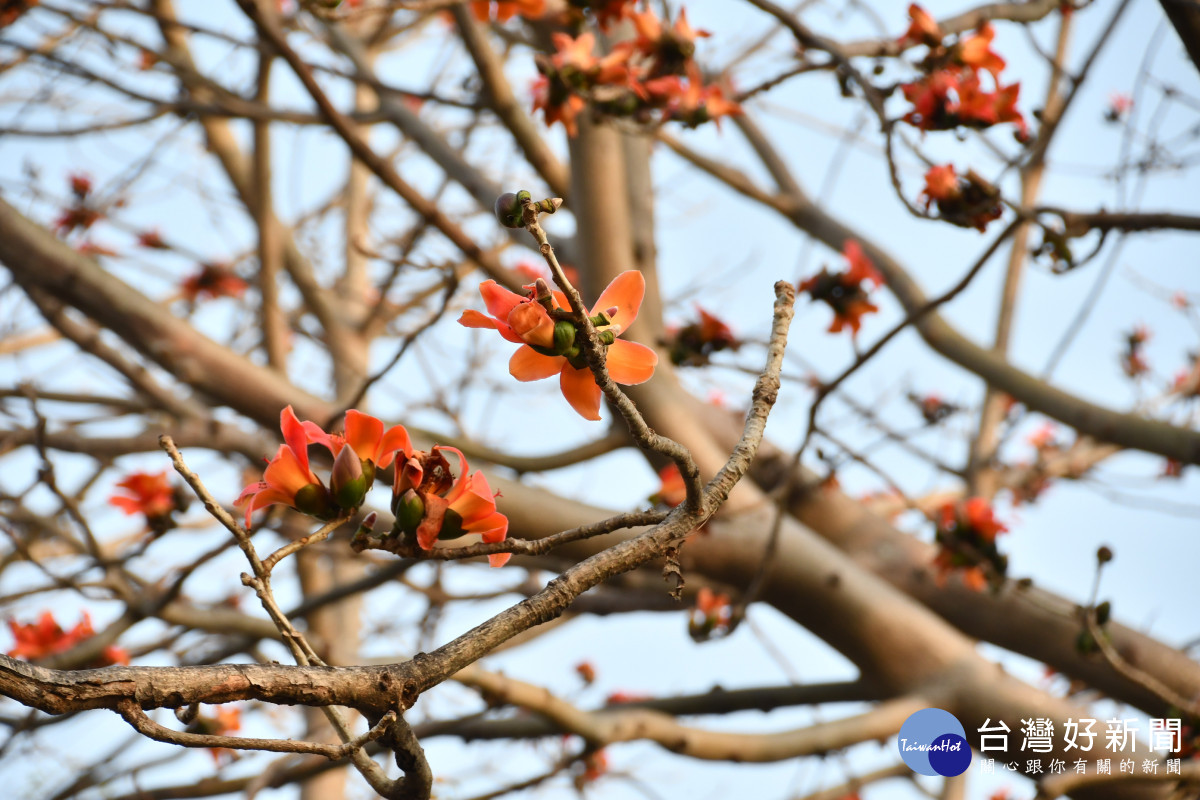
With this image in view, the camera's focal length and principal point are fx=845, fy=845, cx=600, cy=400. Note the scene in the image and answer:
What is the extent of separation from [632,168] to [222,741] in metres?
2.24

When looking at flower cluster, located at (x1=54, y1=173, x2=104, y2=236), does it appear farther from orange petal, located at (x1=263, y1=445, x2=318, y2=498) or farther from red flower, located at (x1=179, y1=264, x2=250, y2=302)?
orange petal, located at (x1=263, y1=445, x2=318, y2=498)

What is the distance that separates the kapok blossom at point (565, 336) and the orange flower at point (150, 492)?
1.67 m

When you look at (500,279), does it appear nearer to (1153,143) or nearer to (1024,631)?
(1024,631)

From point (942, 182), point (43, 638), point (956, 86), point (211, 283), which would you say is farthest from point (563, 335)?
point (211, 283)

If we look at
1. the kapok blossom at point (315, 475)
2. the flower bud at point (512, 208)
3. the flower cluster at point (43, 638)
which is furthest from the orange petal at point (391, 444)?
the flower cluster at point (43, 638)

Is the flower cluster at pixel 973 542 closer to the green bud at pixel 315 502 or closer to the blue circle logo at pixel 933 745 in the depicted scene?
the blue circle logo at pixel 933 745

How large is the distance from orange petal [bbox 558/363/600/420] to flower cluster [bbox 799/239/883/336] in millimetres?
1351

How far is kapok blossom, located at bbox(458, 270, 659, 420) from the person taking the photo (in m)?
0.67

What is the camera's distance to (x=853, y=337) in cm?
198

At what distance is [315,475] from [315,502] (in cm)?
2

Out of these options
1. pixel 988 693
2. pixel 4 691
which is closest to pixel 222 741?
pixel 4 691

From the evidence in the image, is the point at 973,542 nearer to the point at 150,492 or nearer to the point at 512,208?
the point at 512,208

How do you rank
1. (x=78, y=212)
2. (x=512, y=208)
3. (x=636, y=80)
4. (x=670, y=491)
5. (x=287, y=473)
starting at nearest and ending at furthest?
1. (x=512, y=208)
2. (x=287, y=473)
3. (x=636, y=80)
4. (x=670, y=491)
5. (x=78, y=212)

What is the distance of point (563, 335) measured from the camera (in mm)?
682
